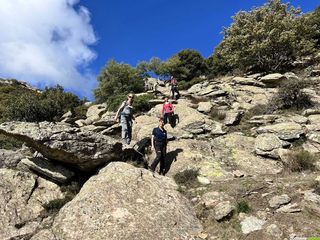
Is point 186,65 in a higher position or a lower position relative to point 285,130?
higher

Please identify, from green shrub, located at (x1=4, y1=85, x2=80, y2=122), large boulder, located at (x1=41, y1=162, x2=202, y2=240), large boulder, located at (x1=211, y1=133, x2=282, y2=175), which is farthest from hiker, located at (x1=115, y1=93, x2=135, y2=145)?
green shrub, located at (x1=4, y1=85, x2=80, y2=122)

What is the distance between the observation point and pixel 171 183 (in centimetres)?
1270

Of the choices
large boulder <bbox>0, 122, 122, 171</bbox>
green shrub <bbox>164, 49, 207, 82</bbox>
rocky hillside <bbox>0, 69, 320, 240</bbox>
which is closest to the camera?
rocky hillside <bbox>0, 69, 320, 240</bbox>

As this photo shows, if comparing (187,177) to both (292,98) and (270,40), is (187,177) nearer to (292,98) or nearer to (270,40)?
(292,98)

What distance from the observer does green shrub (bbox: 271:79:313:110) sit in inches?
816

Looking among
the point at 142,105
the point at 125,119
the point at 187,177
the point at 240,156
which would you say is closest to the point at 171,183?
the point at 187,177

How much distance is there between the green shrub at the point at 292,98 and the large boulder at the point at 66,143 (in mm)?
11081

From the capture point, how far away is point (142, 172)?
12.8 meters

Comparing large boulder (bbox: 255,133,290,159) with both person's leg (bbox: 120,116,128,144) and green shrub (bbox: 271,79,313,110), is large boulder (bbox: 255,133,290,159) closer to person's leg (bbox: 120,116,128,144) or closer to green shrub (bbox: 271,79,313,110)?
green shrub (bbox: 271,79,313,110)

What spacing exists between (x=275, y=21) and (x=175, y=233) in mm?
27193

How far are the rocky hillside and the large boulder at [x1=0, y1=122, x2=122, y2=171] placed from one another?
3 centimetres

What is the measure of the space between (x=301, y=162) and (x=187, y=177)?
4.21 m

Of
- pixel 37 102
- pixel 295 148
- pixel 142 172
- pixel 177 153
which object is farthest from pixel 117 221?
pixel 37 102

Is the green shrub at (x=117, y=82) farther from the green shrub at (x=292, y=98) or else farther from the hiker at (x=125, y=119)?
the hiker at (x=125, y=119)
